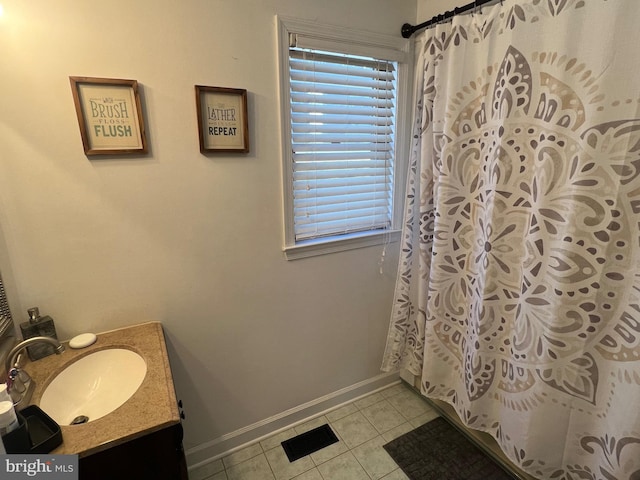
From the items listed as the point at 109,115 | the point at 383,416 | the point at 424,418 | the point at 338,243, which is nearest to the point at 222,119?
the point at 109,115

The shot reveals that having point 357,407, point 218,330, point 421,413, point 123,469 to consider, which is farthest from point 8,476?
point 421,413

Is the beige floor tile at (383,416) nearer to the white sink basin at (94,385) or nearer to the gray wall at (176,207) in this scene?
the gray wall at (176,207)

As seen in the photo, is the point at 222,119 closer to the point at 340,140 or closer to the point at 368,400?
the point at 340,140

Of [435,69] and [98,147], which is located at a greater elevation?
[435,69]

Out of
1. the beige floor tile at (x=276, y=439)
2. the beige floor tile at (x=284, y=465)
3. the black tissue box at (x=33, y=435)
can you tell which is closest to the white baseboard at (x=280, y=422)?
the beige floor tile at (x=276, y=439)

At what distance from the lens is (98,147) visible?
3.88ft

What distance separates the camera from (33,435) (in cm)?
81

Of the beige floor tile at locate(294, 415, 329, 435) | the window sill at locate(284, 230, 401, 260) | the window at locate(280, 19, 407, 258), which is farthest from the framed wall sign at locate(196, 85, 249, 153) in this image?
the beige floor tile at locate(294, 415, 329, 435)

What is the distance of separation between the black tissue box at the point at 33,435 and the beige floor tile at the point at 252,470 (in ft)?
3.52

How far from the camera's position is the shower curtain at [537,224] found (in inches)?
40.7

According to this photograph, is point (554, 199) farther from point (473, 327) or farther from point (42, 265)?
point (42, 265)

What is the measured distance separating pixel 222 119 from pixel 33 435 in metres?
1.17

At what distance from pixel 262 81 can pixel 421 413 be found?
2031 mm

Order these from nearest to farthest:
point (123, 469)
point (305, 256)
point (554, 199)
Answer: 1. point (123, 469)
2. point (554, 199)
3. point (305, 256)
